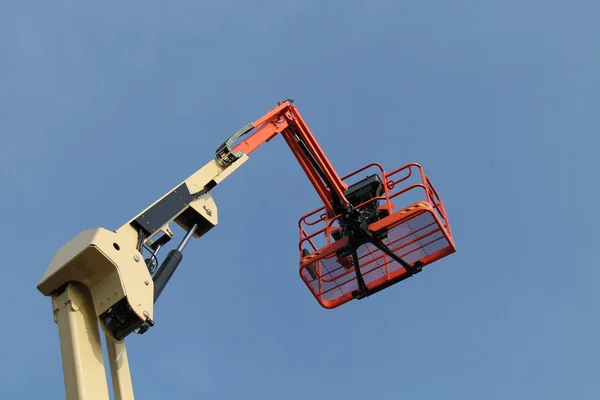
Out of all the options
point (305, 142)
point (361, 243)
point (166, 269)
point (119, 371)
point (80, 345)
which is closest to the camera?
point (80, 345)

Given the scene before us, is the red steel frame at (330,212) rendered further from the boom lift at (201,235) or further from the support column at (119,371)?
the support column at (119,371)

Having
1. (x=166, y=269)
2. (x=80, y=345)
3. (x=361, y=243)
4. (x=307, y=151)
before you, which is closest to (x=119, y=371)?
(x=80, y=345)

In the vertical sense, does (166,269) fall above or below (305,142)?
below

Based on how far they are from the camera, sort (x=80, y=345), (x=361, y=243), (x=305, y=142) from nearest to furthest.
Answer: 1. (x=80, y=345)
2. (x=361, y=243)
3. (x=305, y=142)

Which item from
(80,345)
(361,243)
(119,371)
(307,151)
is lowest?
(119,371)

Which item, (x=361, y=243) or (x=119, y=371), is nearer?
(x=119, y=371)

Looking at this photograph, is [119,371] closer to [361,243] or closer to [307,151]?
[361,243]

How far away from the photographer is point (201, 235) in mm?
10625

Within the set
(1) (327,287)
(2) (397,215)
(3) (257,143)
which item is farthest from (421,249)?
(3) (257,143)

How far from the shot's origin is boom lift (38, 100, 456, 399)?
8.29 meters

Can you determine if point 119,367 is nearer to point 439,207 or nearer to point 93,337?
point 93,337

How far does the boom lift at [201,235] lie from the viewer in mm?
8289

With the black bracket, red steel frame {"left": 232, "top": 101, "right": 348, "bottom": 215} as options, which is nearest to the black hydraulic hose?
the black bracket

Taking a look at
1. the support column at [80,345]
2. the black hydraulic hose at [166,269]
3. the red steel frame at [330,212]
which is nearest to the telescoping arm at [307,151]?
the red steel frame at [330,212]
